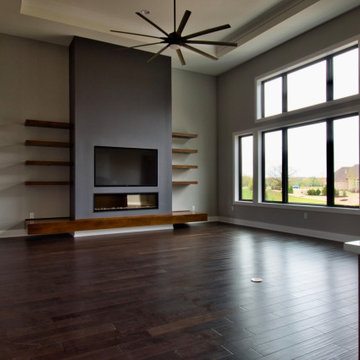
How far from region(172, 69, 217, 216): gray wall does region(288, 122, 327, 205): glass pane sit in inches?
88.8

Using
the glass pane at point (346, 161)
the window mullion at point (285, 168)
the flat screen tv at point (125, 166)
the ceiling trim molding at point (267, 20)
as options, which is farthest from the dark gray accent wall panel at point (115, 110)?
the glass pane at point (346, 161)

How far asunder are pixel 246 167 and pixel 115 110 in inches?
129

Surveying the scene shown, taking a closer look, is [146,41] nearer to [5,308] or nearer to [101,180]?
[101,180]

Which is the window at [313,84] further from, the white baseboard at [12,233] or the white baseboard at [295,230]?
the white baseboard at [12,233]

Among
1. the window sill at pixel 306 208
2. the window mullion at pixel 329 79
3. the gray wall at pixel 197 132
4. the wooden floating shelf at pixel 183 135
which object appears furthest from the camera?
the gray wall at pixel 197 132

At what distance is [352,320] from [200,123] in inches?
243

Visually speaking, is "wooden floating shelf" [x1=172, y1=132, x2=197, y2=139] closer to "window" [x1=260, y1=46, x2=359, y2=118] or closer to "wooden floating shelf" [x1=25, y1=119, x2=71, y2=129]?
"window" [x1=260, y1=46, x2=359, y2=118]

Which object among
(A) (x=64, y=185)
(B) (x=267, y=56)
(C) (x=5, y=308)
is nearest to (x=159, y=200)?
(A) (x=64, y=185)

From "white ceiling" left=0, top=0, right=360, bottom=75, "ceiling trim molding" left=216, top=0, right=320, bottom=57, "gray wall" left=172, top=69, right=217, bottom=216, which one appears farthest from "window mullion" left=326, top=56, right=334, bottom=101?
"gray wall" left=172, top=69, right=217, bottom=216

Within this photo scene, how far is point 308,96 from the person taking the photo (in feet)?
18.9

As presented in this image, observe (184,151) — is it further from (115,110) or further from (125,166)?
(115,110)

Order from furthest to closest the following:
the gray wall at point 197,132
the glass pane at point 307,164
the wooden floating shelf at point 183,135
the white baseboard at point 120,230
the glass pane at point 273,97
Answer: the gray wall at point 197,132, the wooden floating shelf at point 183,135, the glass pane at point 273,97, the white baseboard at point 120,230, the glass pane at point 307,164

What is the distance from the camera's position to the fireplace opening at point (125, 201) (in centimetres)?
603

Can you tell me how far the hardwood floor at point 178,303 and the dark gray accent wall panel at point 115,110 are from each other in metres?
1.81
